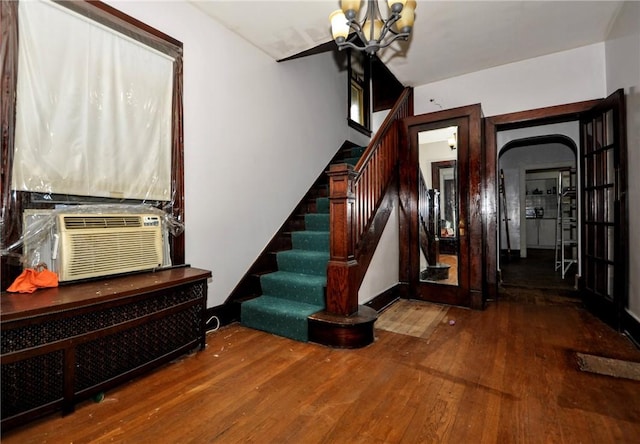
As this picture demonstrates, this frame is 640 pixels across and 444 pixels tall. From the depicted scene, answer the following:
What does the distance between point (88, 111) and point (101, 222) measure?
2.41 ft

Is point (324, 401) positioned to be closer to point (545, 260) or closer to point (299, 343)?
point (299, 343)

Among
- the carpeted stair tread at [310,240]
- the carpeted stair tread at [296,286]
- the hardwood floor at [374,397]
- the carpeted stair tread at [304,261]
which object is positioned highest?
the carpeted stair tread at [310,240]

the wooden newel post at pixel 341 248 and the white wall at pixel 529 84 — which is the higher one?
the white wall at pixel 529 84

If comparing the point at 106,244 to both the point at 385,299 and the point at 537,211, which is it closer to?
the point at 385,299

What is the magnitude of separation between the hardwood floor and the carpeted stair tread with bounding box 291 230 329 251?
1.13 m

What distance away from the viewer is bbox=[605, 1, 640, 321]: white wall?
2471 mm

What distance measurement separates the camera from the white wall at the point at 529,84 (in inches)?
133

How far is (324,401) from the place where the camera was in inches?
67.2

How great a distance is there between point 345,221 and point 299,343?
108cm

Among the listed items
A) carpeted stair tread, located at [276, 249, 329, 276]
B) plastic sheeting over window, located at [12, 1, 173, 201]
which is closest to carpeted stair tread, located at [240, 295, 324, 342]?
carpeted stair tread, located at [276, 249, 329, 276]

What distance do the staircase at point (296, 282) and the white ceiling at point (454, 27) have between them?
1908 millimetres

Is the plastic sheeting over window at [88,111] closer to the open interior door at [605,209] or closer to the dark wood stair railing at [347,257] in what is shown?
the dark wood stair railing at [347,257]

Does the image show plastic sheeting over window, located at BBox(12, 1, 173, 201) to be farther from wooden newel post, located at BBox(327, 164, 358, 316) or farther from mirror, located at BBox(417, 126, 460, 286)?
mirror, located at BBox(417, 126, 460, 286)

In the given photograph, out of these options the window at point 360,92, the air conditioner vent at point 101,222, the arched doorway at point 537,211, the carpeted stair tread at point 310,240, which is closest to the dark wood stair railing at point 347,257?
the carpeted stair tread at point 310,240
